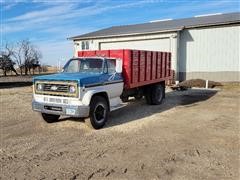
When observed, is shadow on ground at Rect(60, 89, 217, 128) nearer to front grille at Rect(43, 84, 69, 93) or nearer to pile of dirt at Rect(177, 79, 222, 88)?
front grille at Rect(43, 84, 69, 93)

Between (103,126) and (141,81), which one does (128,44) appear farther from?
(103,126)

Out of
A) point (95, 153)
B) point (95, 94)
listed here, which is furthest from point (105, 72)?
point (95, 153)

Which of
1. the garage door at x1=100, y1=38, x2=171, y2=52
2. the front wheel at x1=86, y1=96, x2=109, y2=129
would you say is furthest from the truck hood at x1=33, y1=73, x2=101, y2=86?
the garage door at x1=100, y1=38, x2=171, y2=52

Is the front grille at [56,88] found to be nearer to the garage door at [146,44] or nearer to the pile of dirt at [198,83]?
the pile of dirt at [198,83]

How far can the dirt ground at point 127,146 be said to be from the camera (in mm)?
5324

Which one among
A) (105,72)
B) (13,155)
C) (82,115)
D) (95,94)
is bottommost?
(13,155)

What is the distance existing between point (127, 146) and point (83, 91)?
2.06 meters

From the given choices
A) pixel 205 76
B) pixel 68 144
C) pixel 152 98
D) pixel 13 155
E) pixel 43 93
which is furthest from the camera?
pixel 205 76

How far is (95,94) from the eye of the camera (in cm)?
839

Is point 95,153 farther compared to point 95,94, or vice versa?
point 95,94

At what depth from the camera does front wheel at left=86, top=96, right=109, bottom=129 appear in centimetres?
825

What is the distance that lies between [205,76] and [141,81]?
1140 cm

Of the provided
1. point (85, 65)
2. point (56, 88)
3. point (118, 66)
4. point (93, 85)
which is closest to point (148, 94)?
point (118, 66)

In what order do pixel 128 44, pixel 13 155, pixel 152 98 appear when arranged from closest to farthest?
1. pixel 13 155
2. pixel 152 98
3. pixel 128 44
